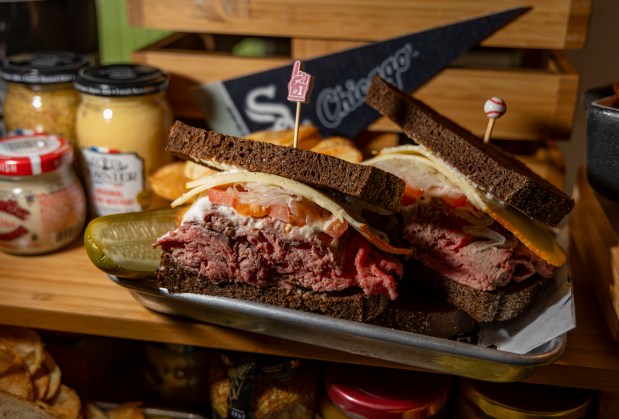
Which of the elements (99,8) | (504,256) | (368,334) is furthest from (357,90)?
(99,8)

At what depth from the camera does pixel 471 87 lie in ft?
5.35

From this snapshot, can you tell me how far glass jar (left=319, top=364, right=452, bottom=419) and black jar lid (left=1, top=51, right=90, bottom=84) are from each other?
935 millimetres

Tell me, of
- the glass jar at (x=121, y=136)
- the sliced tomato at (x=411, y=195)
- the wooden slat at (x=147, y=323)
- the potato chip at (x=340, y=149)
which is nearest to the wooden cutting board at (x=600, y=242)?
the wooden slat at (x=147, y=323)

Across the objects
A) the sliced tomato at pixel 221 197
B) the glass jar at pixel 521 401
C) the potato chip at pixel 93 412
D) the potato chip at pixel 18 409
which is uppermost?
the sliced tomato at pixel 221 197

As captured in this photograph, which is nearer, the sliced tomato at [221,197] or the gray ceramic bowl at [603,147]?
the sliced tomato at [221,197]

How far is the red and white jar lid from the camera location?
137cm

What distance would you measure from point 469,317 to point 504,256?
0.14 metres

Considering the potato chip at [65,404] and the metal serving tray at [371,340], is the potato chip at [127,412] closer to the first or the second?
the potato chip at [65,404]

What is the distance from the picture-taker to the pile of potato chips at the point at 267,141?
4.78 feet

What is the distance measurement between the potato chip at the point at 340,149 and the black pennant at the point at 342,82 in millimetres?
131

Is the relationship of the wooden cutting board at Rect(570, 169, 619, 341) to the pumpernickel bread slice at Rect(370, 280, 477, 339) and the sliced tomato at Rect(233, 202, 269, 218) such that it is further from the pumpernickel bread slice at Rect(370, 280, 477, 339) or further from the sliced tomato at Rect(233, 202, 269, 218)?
the sliced tomato at Rect(233, 202, 269, 218)

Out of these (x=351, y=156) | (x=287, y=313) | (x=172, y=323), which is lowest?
(x=172, y=323)

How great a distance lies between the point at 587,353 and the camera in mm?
1177

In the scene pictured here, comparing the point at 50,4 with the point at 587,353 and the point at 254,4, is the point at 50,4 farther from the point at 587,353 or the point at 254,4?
the point at 587,353
